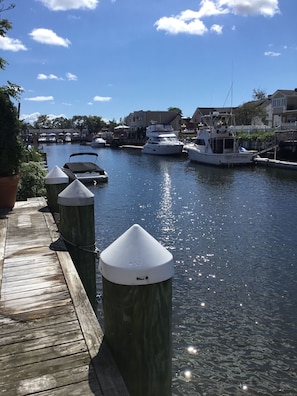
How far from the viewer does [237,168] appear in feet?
121

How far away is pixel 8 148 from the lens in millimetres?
7277

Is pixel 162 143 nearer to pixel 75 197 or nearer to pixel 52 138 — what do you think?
pixel 75 197

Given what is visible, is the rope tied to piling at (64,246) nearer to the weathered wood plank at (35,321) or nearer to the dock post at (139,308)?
the weathered wood plank at (35,321)

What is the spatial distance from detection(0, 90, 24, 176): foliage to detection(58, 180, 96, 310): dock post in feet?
8.55

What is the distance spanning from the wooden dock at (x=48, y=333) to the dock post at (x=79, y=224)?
407 millimetres

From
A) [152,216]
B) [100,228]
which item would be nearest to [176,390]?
[100,228]

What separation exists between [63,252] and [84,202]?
749 mm

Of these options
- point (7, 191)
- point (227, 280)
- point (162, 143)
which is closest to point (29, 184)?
point (7, 191)

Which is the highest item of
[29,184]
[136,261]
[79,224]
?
[136,261]

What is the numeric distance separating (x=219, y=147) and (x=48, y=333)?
38.3 m

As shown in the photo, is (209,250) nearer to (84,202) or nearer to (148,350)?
Answer: (84,202)

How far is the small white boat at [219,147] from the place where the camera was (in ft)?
123

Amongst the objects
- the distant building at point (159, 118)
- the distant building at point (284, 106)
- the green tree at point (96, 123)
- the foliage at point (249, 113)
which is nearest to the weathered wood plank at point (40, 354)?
the distant building at point (284, 106)

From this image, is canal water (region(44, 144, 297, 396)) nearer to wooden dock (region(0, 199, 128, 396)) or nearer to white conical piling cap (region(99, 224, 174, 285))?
wooden dock (region(0, 199, 128, 396))
